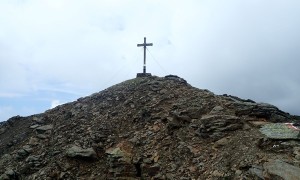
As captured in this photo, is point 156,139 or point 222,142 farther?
point 156,139

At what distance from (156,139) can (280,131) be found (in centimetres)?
612

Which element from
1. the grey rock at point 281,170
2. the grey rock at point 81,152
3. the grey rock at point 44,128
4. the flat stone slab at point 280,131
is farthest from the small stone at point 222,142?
the grey rock at point 44,128

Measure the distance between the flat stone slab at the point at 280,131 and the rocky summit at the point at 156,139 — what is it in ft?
0.13

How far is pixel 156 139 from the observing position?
1797 centimetres

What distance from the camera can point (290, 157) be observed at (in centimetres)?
1338

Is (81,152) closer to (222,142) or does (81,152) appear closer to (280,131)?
(222,142)

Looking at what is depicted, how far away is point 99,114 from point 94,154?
417 centimetres

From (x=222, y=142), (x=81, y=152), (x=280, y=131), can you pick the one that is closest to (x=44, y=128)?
(x=81, y=152)

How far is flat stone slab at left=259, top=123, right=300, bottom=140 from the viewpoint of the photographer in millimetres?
14736

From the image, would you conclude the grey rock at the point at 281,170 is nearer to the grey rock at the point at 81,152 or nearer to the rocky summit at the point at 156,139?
the rocky summit at the point at 156,139

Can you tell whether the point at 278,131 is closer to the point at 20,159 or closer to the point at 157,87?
the point at 157,87

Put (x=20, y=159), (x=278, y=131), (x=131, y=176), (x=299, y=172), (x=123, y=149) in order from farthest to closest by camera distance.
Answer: (x=20, y=159) < (x=123, y=149) < (x=131, y=176) < (x=278, y=131) < (x=299, y=172)

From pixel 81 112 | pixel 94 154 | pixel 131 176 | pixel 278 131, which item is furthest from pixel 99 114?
pixel 278 131

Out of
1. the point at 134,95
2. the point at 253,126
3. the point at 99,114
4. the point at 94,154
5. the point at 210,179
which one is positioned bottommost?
the point at 210,179
